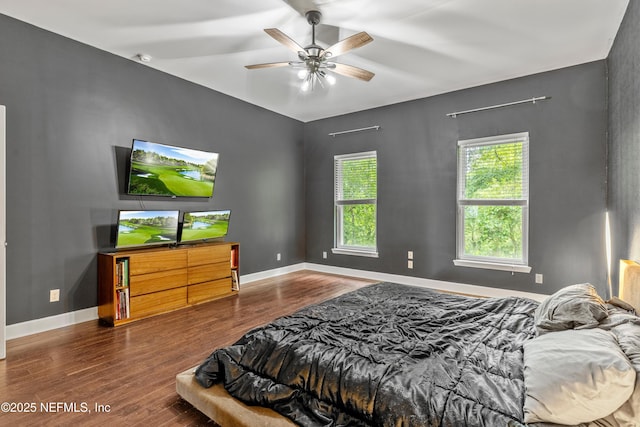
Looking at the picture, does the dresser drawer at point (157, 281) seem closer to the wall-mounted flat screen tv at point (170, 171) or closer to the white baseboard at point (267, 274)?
the wall-mounted flat screen tv at point (170, 171)

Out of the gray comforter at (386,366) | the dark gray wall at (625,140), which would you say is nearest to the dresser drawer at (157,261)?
the gray comforter at (386,366)

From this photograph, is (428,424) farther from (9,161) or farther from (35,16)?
(35,16)

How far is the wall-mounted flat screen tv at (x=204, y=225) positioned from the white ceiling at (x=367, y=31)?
1.90 m

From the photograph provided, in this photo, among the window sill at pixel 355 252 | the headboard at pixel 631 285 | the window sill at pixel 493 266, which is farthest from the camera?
the window sill at pixel 355 252

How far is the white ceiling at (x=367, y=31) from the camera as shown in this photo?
285cm

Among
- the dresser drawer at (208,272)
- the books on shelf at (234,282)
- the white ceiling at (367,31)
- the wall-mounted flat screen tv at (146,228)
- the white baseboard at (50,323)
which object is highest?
the white ceiling at (367,31)

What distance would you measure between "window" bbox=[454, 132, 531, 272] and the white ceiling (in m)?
0.96

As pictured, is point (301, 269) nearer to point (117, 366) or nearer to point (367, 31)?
point (117, 366)

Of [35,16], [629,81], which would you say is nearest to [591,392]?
[629,81]

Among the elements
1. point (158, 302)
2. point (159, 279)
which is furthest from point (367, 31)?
point (158, 302)

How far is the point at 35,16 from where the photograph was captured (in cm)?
304

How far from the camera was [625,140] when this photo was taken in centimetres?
290

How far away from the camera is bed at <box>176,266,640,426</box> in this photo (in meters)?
1.16

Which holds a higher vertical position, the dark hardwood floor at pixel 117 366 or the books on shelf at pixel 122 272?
the books on shelf at pixel 122 272
